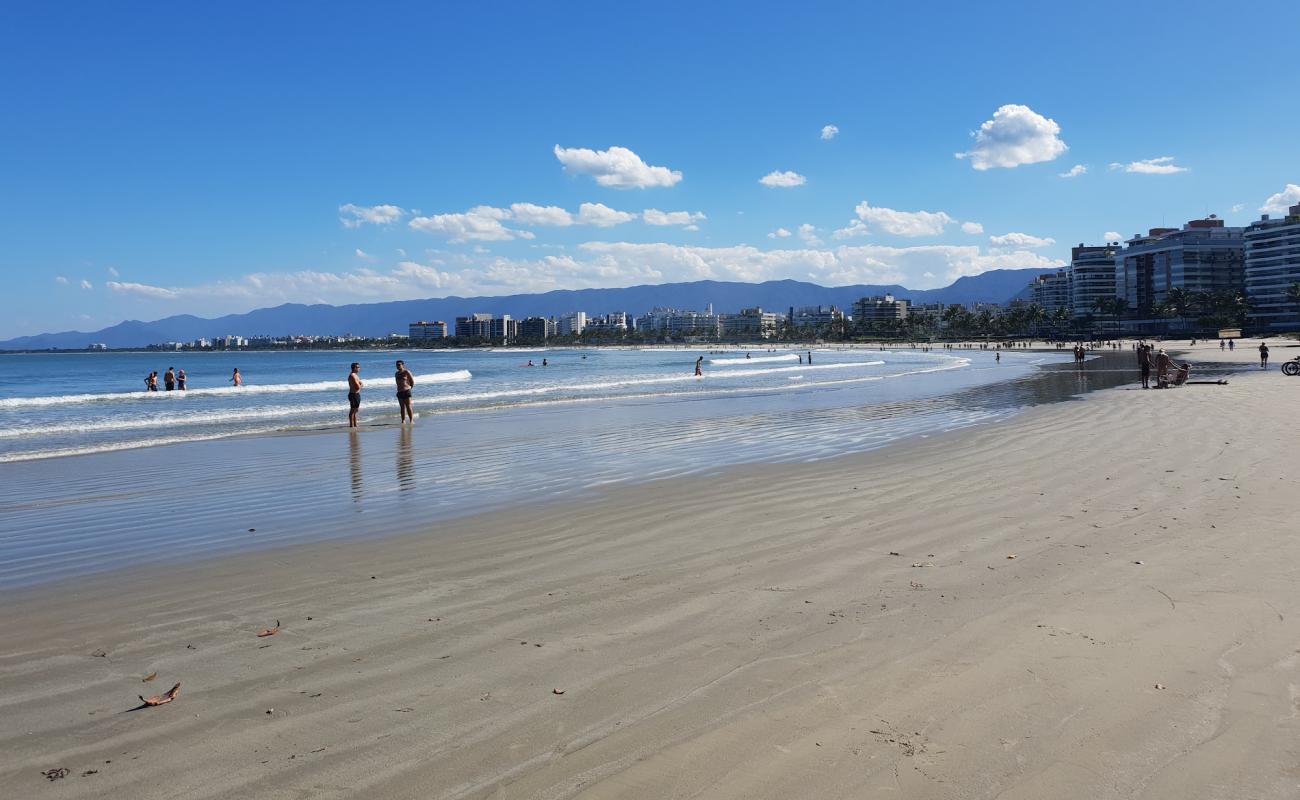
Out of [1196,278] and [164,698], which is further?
[1196,278]

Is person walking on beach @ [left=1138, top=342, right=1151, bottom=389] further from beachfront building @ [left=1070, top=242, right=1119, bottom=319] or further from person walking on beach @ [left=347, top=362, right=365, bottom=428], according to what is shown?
beachfront building @ [left=1070, top=242, right=1119, bottom=319]

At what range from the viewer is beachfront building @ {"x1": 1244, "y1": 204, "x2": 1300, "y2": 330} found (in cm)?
12675

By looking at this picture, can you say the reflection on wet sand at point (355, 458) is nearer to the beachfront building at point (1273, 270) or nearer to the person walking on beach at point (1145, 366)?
the person walking on beach at point (1145, 366)

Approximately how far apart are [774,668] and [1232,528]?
199 inches

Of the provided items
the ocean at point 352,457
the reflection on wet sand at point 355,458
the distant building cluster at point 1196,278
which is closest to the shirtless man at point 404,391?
the ocean at point 352,457

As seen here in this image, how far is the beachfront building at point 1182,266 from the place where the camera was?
510 feet

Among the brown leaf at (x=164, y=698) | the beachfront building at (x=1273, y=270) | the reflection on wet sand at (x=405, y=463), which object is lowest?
the reflection on wet sand at (x=405, y=463)

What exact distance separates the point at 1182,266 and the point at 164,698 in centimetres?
19040

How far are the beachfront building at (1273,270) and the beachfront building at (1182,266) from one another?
13.6m

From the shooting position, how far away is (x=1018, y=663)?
3787 millimetres

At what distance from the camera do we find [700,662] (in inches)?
155

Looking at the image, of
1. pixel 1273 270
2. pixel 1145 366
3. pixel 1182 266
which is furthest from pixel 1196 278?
pixel 1145 366

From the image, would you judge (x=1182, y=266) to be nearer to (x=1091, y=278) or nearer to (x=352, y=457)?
(x=1091, y=278)

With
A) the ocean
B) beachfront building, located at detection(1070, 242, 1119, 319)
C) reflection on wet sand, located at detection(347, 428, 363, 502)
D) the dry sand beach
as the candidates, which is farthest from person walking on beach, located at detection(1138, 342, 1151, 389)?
beachfront building, located at detection(1070, 242, 1119, 319)
